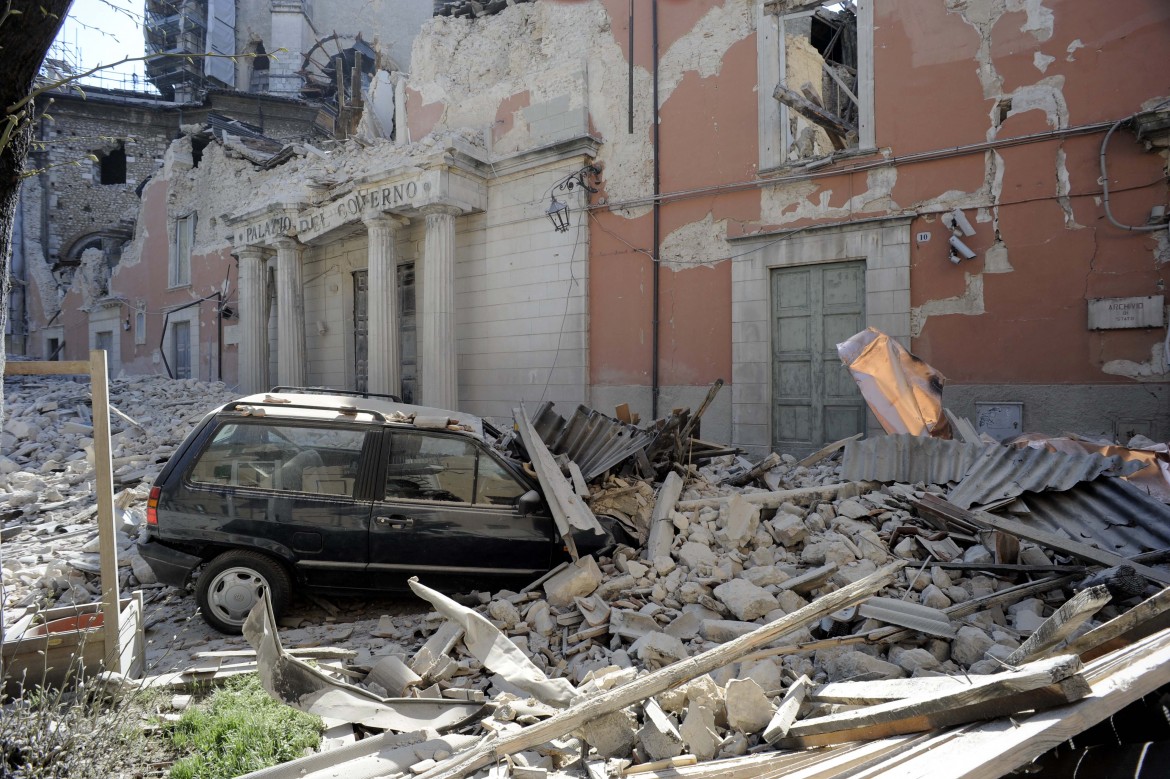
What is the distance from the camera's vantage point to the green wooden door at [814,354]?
903cm

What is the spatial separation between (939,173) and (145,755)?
30.3ft

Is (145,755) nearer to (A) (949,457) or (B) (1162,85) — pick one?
(A) (949,457)

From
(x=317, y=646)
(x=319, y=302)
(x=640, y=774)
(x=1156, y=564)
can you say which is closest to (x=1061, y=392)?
(x=1156, y=564)

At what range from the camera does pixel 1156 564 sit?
4035 mm

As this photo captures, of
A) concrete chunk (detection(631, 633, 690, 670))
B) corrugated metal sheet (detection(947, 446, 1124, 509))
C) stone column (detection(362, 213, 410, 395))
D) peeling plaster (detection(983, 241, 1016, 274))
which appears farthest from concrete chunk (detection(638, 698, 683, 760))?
stone column (detection(362, 213, 410, 395))

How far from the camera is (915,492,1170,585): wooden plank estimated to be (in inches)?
151

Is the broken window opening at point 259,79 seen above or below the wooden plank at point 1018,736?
above

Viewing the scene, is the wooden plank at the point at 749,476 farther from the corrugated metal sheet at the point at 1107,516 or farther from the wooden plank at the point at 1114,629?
the wooden plank at the point at 1114,629

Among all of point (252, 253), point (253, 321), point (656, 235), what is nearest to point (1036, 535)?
point (656, 235)

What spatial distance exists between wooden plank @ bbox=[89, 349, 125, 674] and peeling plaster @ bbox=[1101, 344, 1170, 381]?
899 centimetres

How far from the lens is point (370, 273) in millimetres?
12391

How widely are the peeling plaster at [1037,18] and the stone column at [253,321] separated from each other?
1465 cm

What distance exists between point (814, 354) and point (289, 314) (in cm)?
1077

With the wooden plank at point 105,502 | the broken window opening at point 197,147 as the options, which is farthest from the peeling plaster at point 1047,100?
the broken window opening at point 197,147
